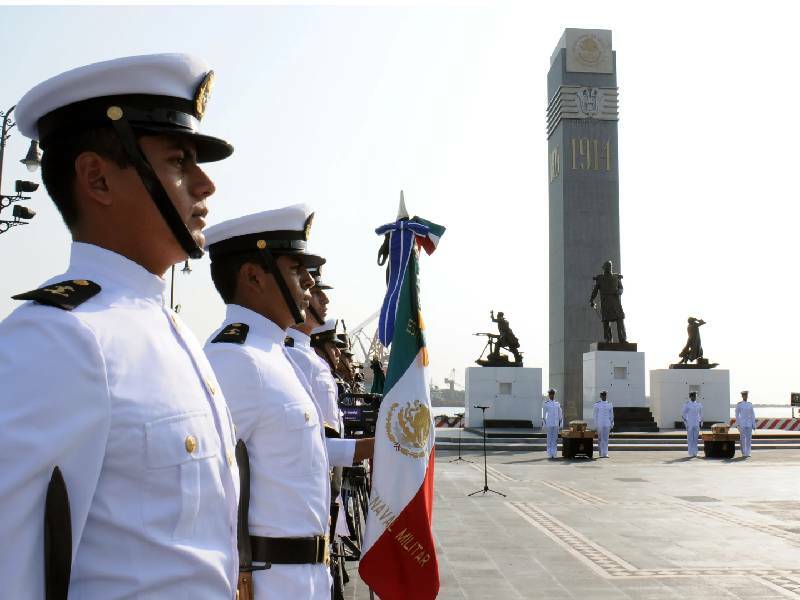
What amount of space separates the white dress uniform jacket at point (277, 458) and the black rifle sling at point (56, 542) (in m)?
1.30

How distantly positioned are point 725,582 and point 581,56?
4059 cm

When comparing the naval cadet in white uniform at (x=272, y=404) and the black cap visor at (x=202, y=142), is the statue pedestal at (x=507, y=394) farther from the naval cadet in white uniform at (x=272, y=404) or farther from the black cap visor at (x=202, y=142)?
the black cap visor at (x=202, y=142)

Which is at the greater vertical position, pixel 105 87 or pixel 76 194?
pixel 105 87

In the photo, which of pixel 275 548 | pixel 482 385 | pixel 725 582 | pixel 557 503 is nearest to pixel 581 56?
pixel 482 385

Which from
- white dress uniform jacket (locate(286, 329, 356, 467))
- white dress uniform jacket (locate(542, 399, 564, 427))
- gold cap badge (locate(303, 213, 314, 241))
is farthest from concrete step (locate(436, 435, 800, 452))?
gold cap badge (locate(303, 213, 314, 241))

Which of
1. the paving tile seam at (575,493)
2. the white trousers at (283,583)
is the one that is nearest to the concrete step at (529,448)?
the paving tile seam at (575,493)

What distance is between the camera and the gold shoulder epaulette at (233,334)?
8.81 ft

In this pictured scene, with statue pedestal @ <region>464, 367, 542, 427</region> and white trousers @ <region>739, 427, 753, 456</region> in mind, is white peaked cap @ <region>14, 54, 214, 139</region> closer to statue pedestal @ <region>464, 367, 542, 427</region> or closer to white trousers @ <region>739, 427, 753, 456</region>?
white trousers @ <region>739, 427, 753, 456</region>

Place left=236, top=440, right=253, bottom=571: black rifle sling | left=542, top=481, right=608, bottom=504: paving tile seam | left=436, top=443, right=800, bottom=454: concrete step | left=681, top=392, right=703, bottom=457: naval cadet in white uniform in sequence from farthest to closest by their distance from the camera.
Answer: left=436, top=443, right=800, bottom=454: concrete step, left=681, top=392, right=703, bottom=457: naval cadet in white uniform, left=542, top=481, right=608, bottom=504: paving tile seam, left=236, top=440, right=253, bottom=571: black rifle sling

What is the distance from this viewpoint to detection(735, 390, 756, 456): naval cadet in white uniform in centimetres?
2078

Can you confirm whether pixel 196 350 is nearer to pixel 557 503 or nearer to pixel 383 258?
pixel 383 258

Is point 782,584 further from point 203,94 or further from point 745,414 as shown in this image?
point 745,414

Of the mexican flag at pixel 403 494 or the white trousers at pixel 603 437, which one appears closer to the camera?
the mexican flag at pixel 403 494

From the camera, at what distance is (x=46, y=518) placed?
1.21m
